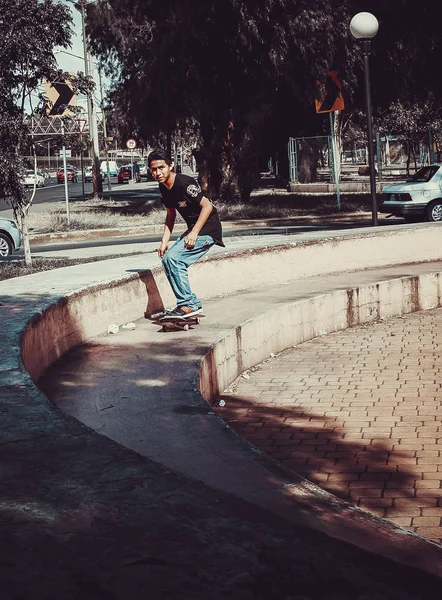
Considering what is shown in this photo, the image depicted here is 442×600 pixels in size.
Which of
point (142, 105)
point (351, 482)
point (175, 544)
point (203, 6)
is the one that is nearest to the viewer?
point (175, 544)

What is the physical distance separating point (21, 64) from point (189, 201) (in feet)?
20.5

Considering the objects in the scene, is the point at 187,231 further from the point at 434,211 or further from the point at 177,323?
the point at 434,211

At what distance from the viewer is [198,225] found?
8078 millimetres

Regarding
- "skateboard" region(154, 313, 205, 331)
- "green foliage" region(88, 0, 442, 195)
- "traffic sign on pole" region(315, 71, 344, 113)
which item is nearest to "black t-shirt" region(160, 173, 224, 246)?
"skateboard" region(154, 313, 205, 331)

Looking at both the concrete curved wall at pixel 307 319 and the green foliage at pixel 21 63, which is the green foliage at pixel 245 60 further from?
the concrete curved wall at pixel 307 319

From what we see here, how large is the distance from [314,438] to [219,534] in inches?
140

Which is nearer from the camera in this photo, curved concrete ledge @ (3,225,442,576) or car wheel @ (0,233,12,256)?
curved concrete ledge @ (3,225,442,576)

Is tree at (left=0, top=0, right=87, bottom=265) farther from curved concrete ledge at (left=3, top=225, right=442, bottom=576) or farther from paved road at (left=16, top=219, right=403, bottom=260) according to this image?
curved concrete ledge at (left=3, top=225, right=442, bottom=576)

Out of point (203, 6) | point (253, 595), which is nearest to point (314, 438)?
point (253, 595)

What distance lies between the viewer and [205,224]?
8430 millimetres

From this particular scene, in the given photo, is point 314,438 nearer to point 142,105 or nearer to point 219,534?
point 219,534

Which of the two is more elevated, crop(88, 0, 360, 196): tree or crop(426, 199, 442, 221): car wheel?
crop(88, 0, 360, 196): tree

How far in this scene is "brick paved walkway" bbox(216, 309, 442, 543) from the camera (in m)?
5.06

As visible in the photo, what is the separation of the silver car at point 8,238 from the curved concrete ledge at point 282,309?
9236mm
